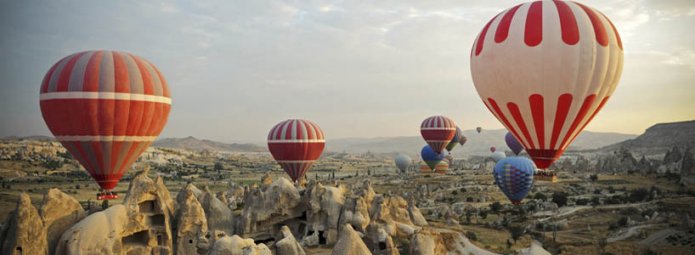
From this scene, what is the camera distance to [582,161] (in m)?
80.8

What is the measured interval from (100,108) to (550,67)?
54.0ft

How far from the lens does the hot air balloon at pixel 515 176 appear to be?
3312 centimetres

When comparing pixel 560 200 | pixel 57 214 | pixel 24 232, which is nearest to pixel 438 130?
pixel 560 200

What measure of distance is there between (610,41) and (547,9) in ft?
7.91

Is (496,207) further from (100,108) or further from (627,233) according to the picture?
(100,108)

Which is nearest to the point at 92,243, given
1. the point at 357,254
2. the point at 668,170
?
the point at 357,254

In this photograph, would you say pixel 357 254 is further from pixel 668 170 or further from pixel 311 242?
pixel 668 170

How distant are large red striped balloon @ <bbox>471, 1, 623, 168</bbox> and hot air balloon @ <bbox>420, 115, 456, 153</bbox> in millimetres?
37571

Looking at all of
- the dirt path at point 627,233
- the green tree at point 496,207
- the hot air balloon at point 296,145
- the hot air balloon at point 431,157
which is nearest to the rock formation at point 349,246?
the dirt path at point 627,233

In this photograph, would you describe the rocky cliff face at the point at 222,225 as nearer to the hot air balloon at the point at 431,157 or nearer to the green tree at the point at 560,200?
the green tree at the point at 560,200

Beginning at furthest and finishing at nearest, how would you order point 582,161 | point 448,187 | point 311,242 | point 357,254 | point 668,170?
point 582,161
point 668,170
point 448,187
point 311,242
point 357,254

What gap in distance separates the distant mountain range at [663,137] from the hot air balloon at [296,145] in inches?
4210

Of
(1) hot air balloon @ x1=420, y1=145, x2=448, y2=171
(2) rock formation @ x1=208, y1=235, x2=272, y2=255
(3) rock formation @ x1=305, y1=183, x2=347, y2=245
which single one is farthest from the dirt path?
(1) hot air balloon @ x1=420, y1=145, x2=448, y2=171

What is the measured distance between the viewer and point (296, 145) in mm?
32219
